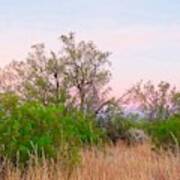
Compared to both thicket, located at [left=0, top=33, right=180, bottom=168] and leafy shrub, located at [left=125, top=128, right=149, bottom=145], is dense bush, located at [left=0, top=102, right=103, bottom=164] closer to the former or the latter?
thicket, located at [left=0, top=33, right=180, bottom=168]

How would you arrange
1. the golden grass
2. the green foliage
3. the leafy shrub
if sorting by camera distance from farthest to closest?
the leafy shrub < the green foliage < the golden grass

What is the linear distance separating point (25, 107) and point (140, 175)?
2.21 m

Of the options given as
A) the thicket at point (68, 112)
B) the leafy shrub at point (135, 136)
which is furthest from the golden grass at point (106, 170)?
the leafy shrub at point (135, 136)

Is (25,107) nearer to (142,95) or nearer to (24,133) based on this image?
(24,133)

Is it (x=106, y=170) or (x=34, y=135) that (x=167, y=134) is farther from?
(x=34, y=135)

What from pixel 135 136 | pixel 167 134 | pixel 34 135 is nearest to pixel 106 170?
pixel 34 135

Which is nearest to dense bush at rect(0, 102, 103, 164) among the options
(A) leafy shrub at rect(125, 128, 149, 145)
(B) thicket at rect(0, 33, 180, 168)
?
(B) thicket at rect(0, 33, 180, 168)

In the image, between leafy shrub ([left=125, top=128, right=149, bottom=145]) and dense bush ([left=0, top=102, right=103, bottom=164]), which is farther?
leafy shrub ([left=125, top=128, right=149, bottom=145])

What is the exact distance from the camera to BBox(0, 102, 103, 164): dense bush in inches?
349

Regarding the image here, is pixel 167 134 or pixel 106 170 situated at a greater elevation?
pixel 167 134

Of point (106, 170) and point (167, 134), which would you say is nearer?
point (106, 170)

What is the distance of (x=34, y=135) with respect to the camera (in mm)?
9188

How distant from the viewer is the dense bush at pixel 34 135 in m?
8.86

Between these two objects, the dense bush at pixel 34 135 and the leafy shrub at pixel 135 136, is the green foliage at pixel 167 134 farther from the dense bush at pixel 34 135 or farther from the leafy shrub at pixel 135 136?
the dense bush at pixel 34 135
